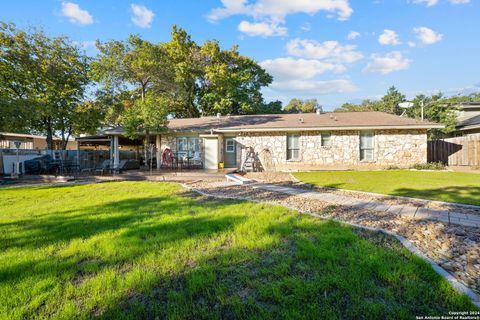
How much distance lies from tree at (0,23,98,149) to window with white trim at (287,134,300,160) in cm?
1517

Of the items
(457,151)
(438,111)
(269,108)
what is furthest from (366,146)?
(269,108)

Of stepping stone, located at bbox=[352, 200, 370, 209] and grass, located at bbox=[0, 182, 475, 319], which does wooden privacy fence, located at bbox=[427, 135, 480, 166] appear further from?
grass, located at bbox=[0, 182, 475, 319]

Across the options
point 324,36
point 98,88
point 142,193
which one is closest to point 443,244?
point 142,193

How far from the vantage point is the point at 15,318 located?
1.90 meters

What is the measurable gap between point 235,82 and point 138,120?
1298 cm

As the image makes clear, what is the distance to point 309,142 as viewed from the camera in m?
14.2

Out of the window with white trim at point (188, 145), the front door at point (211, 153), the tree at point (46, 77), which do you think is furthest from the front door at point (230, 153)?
the tree at point (46, 77)

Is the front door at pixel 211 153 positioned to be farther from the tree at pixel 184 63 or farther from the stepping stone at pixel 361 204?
the stepping stone at pixel 361 204

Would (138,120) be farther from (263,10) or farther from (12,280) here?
(12,280)

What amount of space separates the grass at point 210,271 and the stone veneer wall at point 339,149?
1012 cm

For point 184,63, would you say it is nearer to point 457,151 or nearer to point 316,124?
point 316,124

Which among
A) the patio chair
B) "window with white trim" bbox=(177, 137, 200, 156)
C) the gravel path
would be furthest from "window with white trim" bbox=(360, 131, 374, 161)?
"window with white trim" bbox=(177, 137, 200, 156)

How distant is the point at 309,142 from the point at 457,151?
9107mm

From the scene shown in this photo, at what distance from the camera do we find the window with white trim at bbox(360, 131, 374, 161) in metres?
13.8
